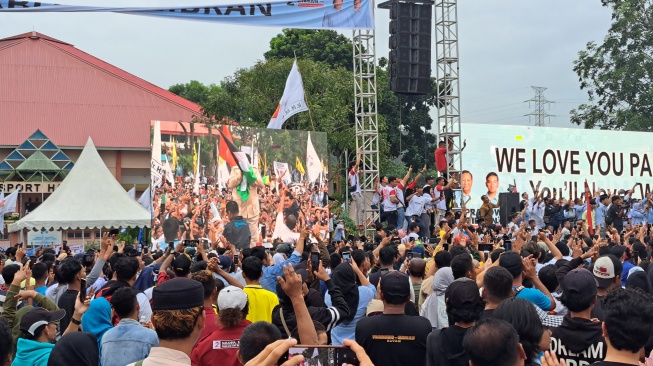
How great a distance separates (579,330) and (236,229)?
15536 millimetres

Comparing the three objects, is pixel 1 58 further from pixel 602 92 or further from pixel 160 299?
pixel 160 299

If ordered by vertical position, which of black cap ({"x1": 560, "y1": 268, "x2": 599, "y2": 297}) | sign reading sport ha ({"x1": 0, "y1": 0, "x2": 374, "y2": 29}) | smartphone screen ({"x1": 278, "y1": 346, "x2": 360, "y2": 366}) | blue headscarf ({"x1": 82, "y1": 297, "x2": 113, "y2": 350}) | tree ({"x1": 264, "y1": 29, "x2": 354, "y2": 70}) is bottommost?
blue headscarf ({"x1": 82, "y1": 297, "x2": 113, "y2": 350})

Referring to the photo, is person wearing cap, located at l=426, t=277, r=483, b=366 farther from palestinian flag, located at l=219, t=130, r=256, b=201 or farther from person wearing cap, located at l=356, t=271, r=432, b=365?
palestinian flag, located at l=219, t=130, r=256, b=201

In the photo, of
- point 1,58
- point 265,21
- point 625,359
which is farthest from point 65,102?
point 625,359

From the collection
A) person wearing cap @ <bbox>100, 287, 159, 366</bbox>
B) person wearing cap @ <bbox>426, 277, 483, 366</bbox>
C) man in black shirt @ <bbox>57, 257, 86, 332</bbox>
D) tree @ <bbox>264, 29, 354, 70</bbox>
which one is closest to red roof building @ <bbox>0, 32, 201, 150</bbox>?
tree @ <bbox>264, 29, 354, 70</bbox>

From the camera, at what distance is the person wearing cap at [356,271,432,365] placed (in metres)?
5.04

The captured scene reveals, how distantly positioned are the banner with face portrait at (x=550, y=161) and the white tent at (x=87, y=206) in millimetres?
12044

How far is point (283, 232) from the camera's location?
67.9 feet

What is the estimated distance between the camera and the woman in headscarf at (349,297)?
6375 millimetres

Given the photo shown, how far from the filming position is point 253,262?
6.40m

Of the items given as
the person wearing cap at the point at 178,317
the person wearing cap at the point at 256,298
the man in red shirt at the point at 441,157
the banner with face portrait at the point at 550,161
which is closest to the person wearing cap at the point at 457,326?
the person wearing cap at the point at 178,317

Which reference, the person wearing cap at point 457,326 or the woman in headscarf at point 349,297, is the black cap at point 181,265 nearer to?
the woman in headscarf at point 349,297

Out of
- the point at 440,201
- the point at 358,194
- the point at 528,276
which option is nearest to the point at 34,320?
the point at 528,276

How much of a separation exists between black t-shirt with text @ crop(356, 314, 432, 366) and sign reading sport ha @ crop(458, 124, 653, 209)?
2360 cm
